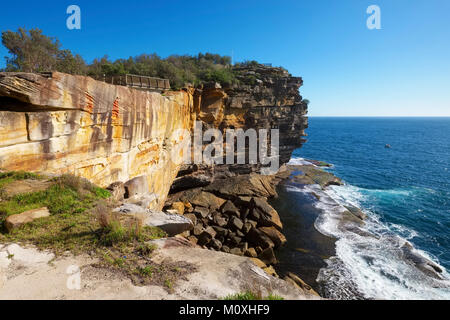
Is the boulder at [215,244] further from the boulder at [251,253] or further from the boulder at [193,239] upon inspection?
the boulder at [251,253]

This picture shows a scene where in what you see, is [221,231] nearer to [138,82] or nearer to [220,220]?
[220,220]

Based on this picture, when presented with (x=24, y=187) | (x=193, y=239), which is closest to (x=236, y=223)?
(x=193, y=239)

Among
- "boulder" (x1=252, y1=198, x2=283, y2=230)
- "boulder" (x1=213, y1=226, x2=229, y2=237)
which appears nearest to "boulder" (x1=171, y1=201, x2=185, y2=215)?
"boulder" (x1=213, y1=226, x2=229, y2=237)

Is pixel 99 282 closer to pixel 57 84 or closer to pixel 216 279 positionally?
pixel 216 279

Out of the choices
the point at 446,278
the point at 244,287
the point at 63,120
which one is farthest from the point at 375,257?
the point at 63,120

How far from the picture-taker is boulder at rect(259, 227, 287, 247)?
14.8 metres

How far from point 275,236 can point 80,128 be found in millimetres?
13409

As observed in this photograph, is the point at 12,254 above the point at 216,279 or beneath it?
above

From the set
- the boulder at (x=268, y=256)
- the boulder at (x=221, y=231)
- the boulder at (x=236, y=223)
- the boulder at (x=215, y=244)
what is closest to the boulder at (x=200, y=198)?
the boulder at (x=236, y=223)

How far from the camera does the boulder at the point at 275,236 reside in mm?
14844

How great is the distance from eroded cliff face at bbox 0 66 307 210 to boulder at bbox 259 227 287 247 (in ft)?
26.7

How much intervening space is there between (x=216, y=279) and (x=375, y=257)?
14916 millimetres

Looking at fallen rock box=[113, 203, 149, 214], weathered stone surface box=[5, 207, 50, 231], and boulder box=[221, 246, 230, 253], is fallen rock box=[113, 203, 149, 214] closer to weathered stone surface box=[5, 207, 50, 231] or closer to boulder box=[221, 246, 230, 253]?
weathered stone surface box=[5, 207, 50, 231]

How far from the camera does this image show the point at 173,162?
17.5 metres
